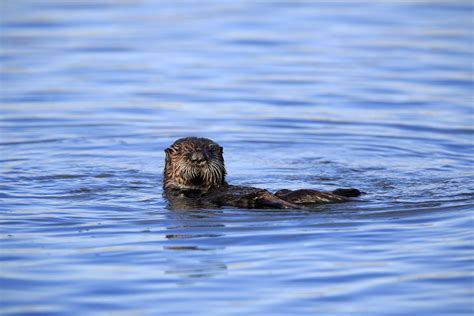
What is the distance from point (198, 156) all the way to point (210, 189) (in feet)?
1.31

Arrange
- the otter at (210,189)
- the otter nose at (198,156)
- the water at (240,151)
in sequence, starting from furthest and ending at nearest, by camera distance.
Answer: the otter nose at (198,156)
the otter at (210,189)
the water at (240,151)

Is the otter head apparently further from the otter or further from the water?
the water

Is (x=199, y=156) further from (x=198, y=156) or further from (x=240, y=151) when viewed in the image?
(x=240, y=151)

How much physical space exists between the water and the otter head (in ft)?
1.34

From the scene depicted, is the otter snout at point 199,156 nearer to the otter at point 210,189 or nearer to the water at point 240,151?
the otter at point 210,189

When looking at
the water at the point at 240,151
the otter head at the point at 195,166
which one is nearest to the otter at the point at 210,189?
the otter head at the point at 195,166

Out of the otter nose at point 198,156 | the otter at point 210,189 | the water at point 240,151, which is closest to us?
the water at point 240,151

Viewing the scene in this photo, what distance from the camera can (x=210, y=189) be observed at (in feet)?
33.9

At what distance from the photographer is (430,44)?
20156 mm

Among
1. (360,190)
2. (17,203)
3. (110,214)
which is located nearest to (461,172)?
(360,190)

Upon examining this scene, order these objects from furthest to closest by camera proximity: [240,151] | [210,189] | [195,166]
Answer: [240,151] → [210,189] → [195,166]

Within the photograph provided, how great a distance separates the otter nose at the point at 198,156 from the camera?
10.1m

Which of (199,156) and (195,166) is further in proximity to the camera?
(195,166)

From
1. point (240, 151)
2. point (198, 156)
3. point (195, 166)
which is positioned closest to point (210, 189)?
point (195, 166)
